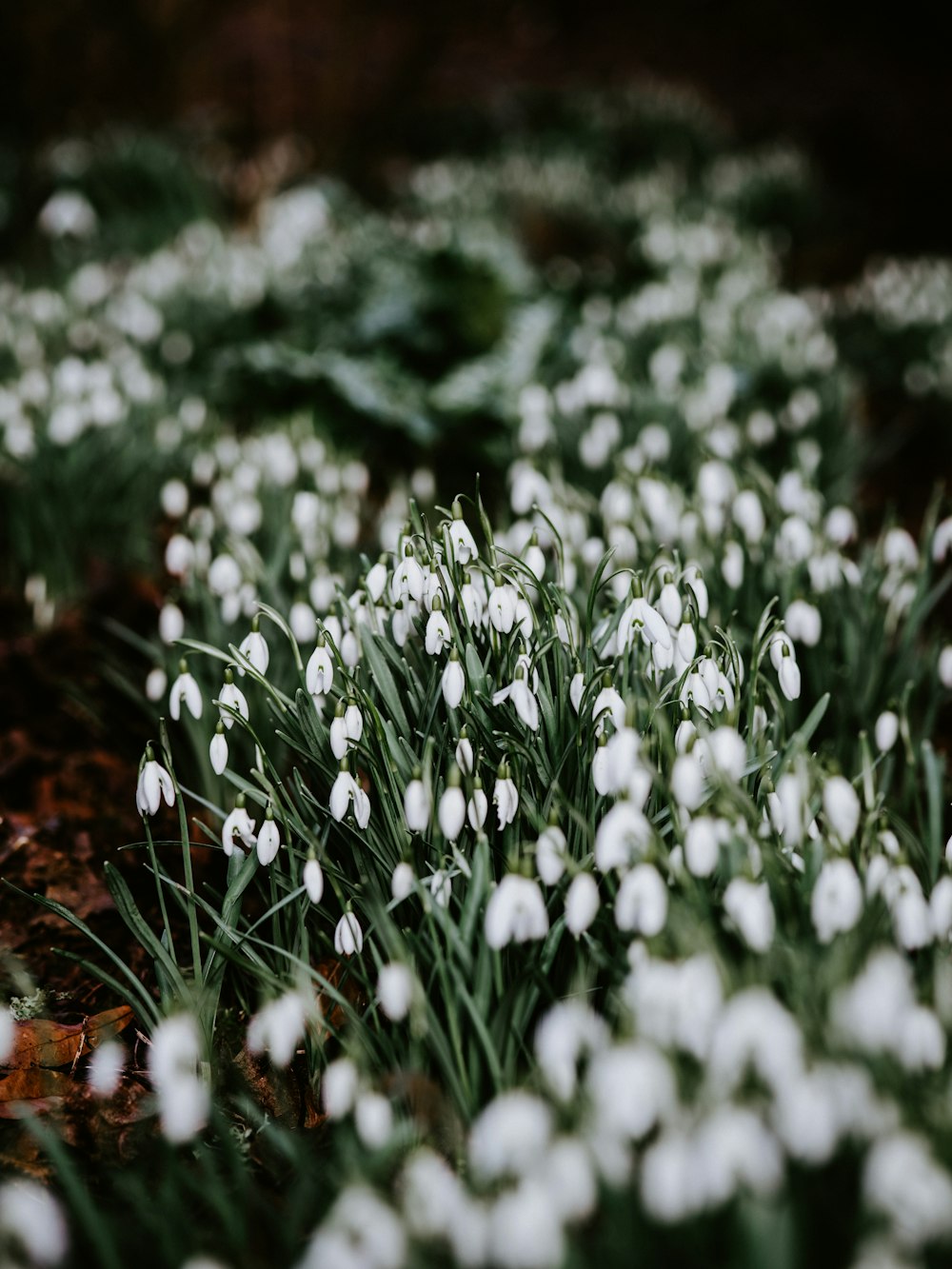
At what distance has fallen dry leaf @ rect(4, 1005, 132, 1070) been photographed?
1.61 m

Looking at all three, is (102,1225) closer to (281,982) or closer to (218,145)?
(281,982)

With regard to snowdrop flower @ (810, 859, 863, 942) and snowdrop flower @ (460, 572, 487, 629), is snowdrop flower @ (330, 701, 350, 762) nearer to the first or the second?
snowdrop flower @ (460, 572, 487, 629)

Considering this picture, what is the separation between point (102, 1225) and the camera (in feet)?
3.50

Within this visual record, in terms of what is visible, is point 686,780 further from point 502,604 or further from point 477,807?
point 502,604

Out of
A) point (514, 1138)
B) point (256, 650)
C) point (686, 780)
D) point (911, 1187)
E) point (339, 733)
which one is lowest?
point (911, 1187)

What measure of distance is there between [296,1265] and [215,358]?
3.33 meters

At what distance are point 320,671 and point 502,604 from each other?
0.98ft

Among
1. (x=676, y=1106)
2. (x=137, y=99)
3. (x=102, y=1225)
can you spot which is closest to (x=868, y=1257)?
(x=676, y=1106)

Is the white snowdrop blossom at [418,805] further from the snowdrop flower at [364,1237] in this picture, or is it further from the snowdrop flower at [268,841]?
the snowdrop flower at [364,1237]

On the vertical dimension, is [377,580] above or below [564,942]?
above

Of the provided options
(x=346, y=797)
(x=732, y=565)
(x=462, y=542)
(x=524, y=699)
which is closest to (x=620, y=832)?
(x=524, y=699)

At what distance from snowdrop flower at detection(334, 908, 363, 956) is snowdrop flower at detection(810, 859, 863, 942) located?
600 mm

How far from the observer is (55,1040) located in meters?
1.63

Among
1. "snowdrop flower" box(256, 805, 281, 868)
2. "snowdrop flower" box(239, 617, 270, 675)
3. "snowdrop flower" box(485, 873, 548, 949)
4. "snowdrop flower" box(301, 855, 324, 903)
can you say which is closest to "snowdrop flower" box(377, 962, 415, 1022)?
"snowdrop flower" box(485, 873, 548, 949)
